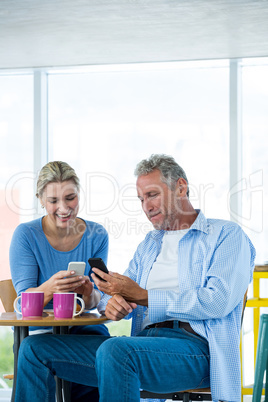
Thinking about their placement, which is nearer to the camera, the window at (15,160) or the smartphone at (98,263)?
the smartphone at (98,263)

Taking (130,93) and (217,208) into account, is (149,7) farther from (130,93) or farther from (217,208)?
(217,208)

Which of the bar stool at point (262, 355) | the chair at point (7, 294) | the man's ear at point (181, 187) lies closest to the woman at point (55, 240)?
the chair at point (7, 294)

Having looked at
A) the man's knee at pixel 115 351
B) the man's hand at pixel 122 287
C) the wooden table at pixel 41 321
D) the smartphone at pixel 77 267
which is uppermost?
the smartphone at pixel 77 267

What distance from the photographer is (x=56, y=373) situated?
2.05m

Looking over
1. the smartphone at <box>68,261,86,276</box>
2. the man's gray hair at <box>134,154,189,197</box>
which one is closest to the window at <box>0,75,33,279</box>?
the man's gray hair at <box>134,154,189,197</box>

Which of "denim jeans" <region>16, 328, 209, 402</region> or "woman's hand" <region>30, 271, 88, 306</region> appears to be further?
"woman's hand" <region>30, 271, 88, 306</region>

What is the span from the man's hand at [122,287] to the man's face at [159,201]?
38 centimetres

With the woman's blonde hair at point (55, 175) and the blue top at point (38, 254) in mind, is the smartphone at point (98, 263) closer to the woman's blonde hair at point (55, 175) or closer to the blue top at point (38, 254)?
the blue top at point (38, 254)

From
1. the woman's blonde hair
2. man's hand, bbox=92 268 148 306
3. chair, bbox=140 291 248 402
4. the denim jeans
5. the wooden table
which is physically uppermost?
the woman's blonde hair

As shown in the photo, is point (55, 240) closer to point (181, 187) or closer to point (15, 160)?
point (181, 187)

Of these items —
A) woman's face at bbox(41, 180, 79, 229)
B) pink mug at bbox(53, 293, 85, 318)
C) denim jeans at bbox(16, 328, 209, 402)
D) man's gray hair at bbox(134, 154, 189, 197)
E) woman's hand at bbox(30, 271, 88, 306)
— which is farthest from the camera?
woman's face at bbox(41, 180, 79, 229)

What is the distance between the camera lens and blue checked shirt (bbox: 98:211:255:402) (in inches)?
76.4

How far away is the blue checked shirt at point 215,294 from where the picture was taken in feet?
6.37

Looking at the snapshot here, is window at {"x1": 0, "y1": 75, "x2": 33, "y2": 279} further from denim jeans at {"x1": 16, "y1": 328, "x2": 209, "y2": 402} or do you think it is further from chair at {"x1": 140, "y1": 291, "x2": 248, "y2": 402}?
chair at {"x1": 140, "y1": 291, "x2": 248, "y2": 402}
